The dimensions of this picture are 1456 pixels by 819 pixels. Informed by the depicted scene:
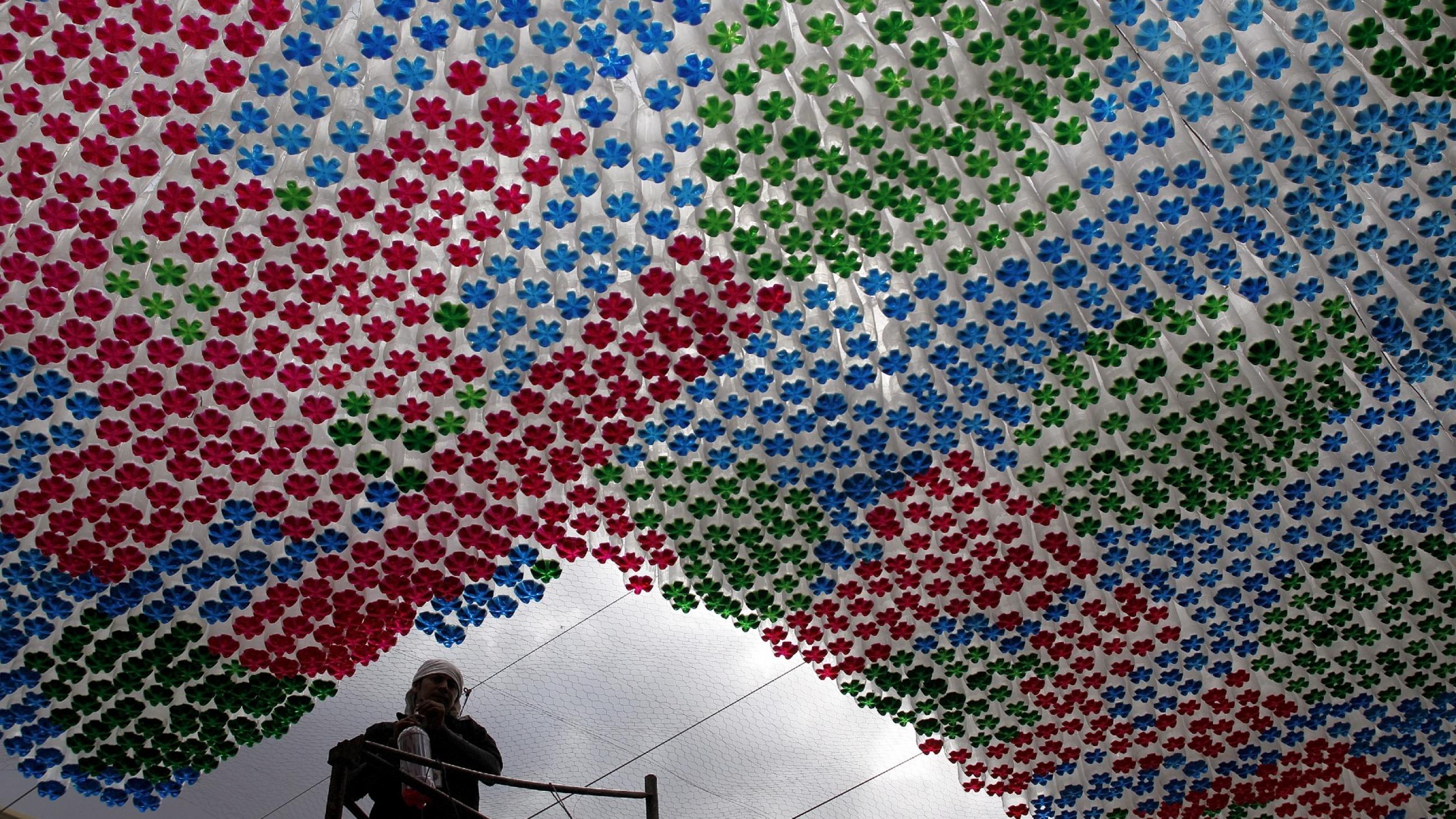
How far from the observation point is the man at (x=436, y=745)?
3584mm

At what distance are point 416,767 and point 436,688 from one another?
0.60m

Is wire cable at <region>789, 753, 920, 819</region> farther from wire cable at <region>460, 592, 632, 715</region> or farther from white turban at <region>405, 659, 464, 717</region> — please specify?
white turban at <region>405, 659, 464, 717</region>

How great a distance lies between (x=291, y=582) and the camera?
4230mm

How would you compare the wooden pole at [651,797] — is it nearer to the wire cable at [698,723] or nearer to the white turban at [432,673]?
the white turban at [432,673]

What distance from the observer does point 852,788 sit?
673cm

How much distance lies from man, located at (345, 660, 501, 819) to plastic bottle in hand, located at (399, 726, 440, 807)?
0.02 metres

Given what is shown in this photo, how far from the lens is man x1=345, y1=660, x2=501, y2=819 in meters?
3.58

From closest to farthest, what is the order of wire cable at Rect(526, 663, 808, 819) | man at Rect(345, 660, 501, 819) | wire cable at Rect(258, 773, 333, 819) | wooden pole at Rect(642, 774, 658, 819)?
1. man at Rect(345, 660, 501, 819)
2. wooden pole at Rect(642, 774, 658, 819)
3. wire cable at Rect(526, 663, 808, 819)
4. wire cable at Rect(258, 773, 333, 819)

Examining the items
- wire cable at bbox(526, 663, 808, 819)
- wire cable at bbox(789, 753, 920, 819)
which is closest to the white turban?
wire cable at bbox(526, 663, 808, 819)

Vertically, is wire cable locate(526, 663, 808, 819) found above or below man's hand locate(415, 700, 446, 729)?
below

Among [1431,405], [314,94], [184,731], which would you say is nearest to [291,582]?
[184,731]

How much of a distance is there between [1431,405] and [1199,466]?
0.86m

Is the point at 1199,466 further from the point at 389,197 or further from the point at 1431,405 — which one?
the point at 389,197

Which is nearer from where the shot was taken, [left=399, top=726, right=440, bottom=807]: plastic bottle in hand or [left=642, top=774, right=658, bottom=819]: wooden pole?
[left=399, top=726, right=440, bottom=807]: plastic bottle in hand
